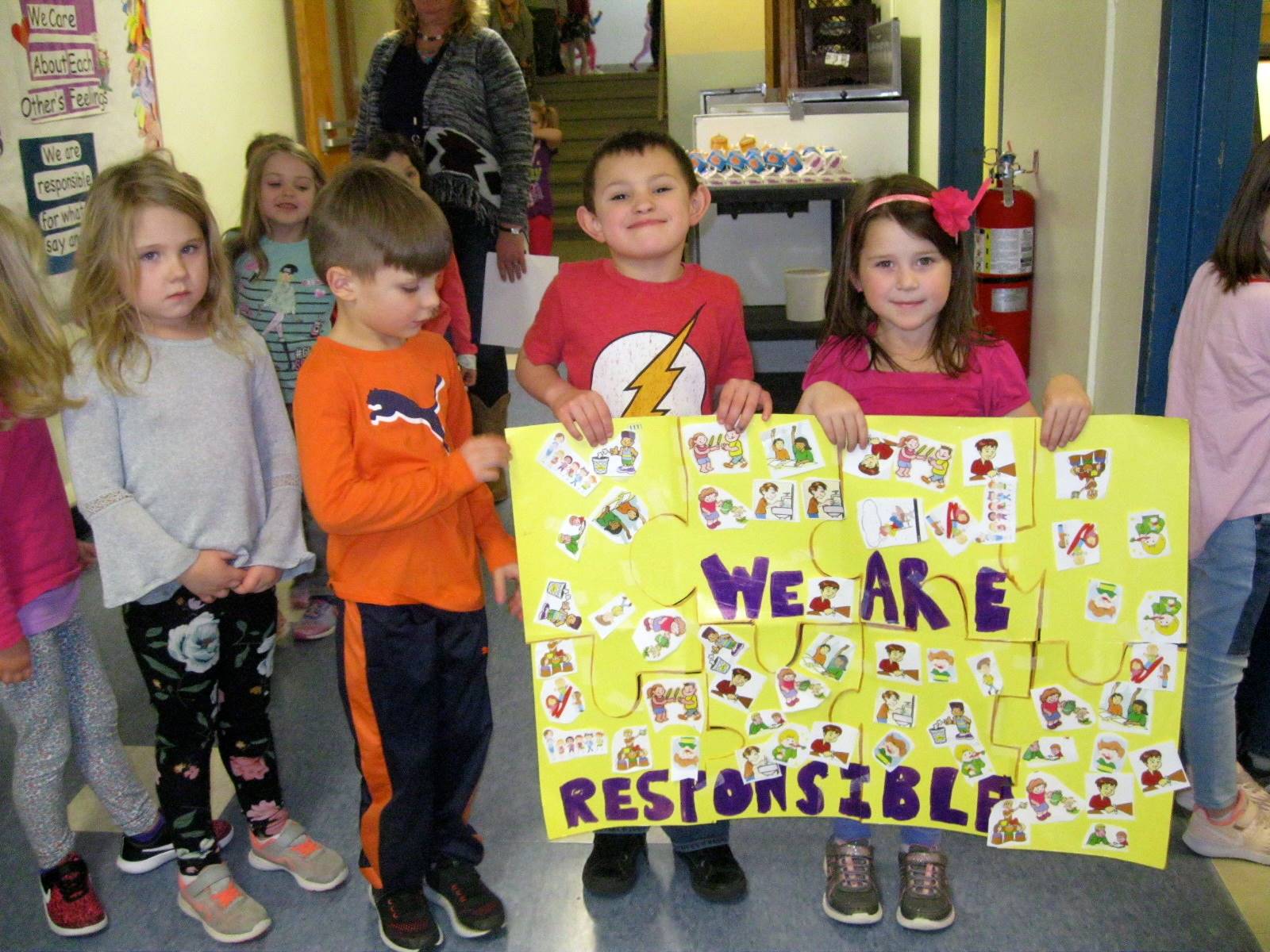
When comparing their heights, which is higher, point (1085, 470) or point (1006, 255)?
point (1006, 255)

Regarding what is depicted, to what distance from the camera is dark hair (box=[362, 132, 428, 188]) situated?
2.90 meters

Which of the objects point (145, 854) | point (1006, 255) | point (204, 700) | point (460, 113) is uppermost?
point (460, 113)

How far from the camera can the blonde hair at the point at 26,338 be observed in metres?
1.56

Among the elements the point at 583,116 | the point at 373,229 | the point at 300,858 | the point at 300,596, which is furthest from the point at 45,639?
the point at 583,116

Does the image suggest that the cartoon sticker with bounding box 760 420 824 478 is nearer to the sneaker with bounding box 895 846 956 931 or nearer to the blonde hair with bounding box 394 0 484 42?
the sneaker with bounding box 895 846 956 931

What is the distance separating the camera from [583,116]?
33.7 feet

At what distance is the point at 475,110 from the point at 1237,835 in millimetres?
2422

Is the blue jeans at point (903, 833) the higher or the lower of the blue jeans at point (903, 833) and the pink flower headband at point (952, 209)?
the lower

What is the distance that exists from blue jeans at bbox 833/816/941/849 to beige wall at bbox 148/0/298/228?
3937 mm

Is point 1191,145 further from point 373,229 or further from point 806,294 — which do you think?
point 806,294

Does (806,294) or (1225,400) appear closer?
(1225,400)

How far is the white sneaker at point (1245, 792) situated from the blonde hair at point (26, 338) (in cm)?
187

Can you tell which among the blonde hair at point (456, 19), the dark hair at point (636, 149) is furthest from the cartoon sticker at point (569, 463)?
the blonde hair at point (456, 19)

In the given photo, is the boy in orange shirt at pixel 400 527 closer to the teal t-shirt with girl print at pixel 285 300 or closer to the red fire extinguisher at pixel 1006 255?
the teal t-shirt with girl print at pixel 285 300
